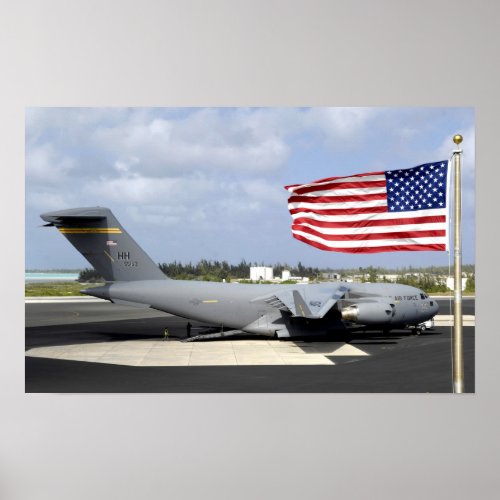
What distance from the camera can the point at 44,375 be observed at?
13.7 metres

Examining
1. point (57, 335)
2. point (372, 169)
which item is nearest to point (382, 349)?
point (372, 169)

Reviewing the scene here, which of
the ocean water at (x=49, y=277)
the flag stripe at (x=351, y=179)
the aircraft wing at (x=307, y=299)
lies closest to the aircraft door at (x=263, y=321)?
the aircraft wing at (x=307, y=299)

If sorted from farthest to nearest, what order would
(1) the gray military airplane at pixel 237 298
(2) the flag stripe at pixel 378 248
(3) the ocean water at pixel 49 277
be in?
(1) the gray military airplane at pixel 237 298 < (3) the ocean water at pixel 49 277 < (2) the flag stripe at pixel 378 248

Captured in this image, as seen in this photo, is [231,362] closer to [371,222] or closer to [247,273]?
[247,273]

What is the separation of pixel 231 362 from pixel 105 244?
237 inches

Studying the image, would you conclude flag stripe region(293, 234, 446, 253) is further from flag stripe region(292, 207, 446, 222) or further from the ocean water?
the ocean water

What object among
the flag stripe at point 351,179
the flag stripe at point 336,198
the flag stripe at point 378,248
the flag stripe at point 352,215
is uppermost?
the flag stripe at point 351,179

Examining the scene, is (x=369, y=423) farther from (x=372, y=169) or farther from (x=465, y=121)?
(x=372, y=169)

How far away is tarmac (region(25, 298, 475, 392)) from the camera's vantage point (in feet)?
43.0

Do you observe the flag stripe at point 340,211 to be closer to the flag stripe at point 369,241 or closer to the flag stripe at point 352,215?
the flag stripe at point 352,215

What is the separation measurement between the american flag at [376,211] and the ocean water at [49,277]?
5.05 metres

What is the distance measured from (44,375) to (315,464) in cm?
670

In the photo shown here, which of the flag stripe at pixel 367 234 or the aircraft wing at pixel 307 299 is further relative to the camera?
the aircraft wing at pixel 307 299

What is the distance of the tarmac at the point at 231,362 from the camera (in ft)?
43.0
